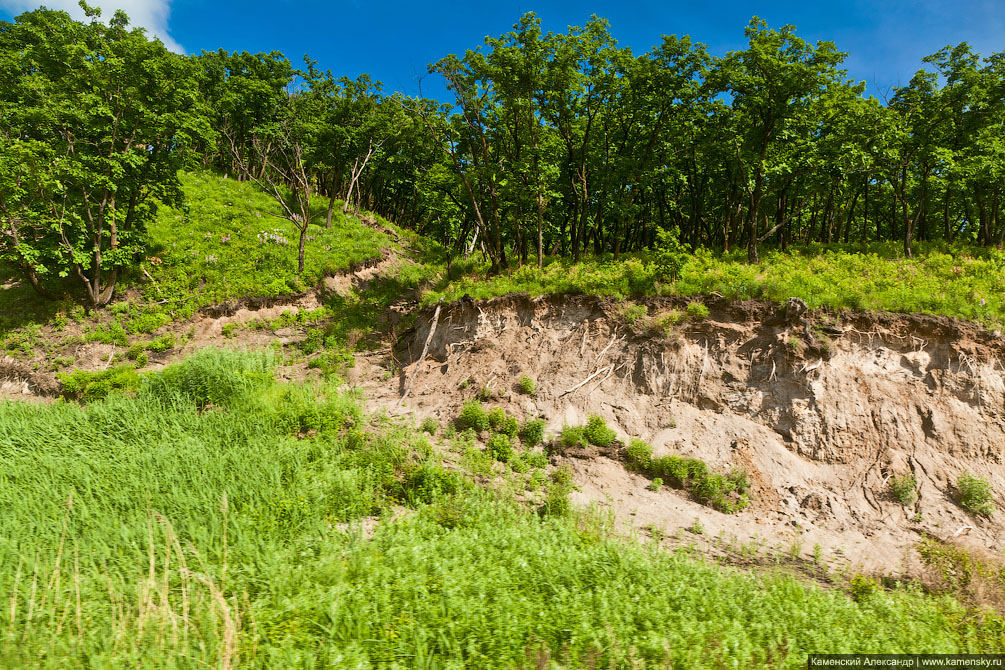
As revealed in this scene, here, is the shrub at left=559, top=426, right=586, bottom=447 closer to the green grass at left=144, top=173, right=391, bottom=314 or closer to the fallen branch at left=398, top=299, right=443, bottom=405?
the fallen branch at left=398, top=299, right=443, bottom=405

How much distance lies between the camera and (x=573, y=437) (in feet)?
39.4

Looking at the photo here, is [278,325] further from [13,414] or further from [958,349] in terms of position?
[958,349]

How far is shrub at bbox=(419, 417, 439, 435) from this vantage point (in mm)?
12466

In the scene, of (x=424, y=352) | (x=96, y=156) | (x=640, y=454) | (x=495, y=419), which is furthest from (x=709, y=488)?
(x=96, y=156)

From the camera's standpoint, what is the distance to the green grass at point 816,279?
493 inches

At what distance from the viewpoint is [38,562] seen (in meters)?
5.61

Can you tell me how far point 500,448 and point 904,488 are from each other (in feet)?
33.0

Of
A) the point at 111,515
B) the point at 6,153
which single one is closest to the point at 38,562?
the point at 111,515

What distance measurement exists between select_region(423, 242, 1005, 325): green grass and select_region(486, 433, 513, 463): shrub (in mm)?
5982

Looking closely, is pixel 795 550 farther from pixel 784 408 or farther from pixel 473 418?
pixel 473 418

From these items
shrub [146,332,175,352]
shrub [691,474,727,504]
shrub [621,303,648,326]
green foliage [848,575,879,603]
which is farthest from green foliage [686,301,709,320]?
shrub [146,332,175,352]

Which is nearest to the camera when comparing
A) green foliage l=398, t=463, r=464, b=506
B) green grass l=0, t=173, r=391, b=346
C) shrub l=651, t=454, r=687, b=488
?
green foliage l=398, t=463, r=464, b=506

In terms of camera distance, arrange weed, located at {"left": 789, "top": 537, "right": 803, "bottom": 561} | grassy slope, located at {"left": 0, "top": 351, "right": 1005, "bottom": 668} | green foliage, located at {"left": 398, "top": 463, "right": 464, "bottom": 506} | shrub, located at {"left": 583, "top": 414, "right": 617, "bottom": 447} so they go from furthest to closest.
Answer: shrub, located at {"left": 583, "top": 414, "right": 617, "bottom": 447}
green foliage, located at {"left": 398, "top": 463, "right": 464, "bottom": 506}
weed, located at {"left": 789, "top": 537, "right": 803, "bottom": 561}
grassy slope, located at {"left": 0, "top": 351, "right": 1005, "bottom": 668}

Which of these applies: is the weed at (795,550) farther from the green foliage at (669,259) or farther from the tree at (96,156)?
the tree at (96,156)
